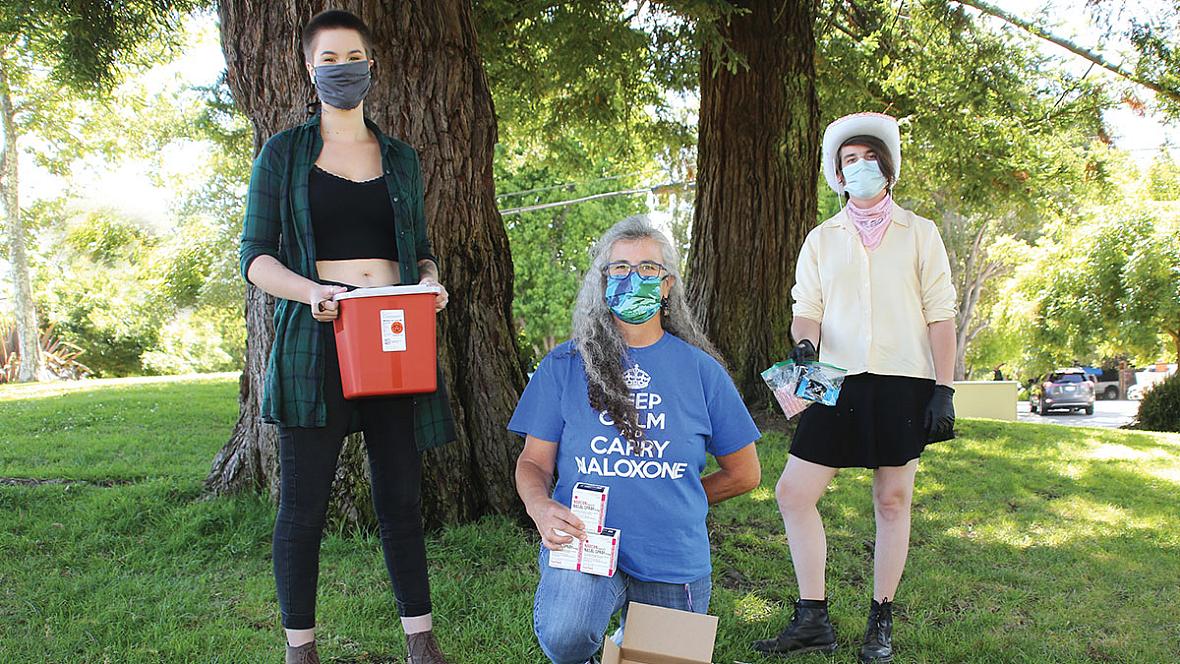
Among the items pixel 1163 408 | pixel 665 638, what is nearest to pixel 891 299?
pixel 665 638

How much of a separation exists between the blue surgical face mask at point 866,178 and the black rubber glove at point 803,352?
0.59 meters

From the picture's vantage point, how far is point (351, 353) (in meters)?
2.77

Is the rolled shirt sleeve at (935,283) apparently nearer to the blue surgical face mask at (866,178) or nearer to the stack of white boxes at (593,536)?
the blue surgical face mask at (866,178)

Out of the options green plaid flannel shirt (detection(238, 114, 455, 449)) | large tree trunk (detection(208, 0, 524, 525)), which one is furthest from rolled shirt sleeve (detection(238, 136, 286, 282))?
large tree trunk (detection(208, 0, 524, 525))

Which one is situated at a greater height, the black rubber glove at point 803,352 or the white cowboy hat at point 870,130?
the white cowboy hat at point 870,130

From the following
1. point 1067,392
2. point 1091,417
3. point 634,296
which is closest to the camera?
point 634,296

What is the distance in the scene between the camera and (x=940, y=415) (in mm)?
3312

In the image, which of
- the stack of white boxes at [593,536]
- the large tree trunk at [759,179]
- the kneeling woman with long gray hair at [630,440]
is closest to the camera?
the stack of white boxes at [593,536]

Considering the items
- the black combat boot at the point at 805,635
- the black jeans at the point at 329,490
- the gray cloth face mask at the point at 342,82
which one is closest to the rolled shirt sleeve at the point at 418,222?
the gray cloth face mask at the point at 342,82

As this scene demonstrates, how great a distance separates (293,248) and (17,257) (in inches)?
1062

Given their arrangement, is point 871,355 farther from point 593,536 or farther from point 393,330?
point 393,330

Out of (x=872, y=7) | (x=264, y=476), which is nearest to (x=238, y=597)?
(x=264, y=476)

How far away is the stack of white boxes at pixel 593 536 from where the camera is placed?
7.98 ft

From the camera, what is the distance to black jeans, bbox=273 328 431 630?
2.92m
